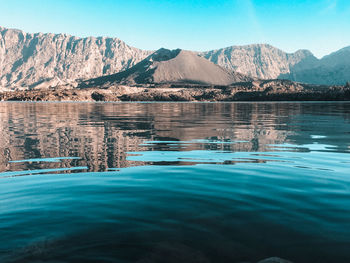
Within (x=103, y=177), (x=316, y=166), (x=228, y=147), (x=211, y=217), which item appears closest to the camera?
(x=211, y=217)

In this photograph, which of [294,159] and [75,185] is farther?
[294,159]

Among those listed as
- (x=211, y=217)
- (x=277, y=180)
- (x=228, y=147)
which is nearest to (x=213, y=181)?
(x=277, y=180)

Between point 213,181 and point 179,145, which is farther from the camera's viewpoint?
point 179,145

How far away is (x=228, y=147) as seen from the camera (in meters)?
21.4

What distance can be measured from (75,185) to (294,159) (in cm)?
1189

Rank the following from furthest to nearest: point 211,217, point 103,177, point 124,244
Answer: point 103,177
point 211,217
point 124,244

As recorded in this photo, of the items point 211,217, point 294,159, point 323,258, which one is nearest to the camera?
point 323,258

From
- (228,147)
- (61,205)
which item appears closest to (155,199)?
(61,205)

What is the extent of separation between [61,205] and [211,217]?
185 inches

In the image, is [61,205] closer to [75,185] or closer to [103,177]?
[75,185]

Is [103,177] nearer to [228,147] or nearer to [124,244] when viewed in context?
[124,244]

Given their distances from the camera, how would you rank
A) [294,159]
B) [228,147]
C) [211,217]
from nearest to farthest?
[211,217] < [294,159] < [228,147]

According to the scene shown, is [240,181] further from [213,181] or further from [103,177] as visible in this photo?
[103,177]

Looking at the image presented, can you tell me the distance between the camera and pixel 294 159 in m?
16.9
